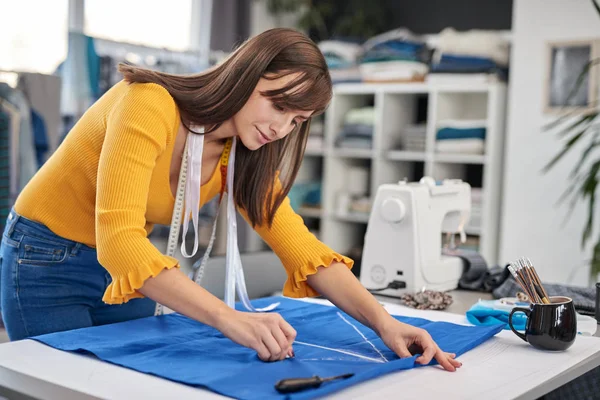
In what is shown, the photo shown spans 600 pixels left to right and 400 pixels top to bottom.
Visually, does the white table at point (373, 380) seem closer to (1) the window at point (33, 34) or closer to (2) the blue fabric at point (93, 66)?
(2) the blue fabric at point (93, 66)

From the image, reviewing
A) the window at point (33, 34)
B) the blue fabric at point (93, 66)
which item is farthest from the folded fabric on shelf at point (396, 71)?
the window at point (33, 34)

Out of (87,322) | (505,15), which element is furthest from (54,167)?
(505,15)

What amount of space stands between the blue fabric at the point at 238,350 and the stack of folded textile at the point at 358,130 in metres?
2.74

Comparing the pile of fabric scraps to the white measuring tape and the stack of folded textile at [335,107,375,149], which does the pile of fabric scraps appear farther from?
the stack of folded textile at [335,107,375,149]

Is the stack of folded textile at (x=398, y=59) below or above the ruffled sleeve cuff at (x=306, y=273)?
above

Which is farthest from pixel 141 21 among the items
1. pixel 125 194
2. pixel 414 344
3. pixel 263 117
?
pixel 414 344

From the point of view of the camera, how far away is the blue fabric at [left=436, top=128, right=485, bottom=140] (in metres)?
3.96

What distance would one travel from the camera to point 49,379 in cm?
118

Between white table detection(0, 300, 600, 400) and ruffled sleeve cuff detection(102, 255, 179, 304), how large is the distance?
0.41 ft

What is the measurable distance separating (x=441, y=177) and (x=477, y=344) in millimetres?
2795

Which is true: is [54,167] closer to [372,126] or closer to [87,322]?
[87,322]

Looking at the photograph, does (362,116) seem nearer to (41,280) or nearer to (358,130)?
(358,130)

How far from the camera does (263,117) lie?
1.44 m

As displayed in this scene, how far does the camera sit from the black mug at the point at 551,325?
4.70ft
